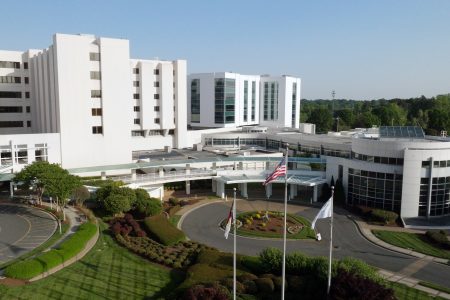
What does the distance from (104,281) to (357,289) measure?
1996cm

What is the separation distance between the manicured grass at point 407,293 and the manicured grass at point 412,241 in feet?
31.9

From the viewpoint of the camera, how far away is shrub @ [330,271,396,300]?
2508 centimetres

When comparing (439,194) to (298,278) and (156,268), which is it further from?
(156,268)

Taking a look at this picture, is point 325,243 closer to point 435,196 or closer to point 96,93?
point 435,196

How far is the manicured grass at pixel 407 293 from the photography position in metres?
30.4

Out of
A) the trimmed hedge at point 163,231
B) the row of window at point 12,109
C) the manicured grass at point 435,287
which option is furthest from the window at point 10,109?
the manicured grass at point 435,287

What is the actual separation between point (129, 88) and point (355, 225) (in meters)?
44.3

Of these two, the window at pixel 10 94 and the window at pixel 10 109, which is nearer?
the window at pixel 10 94

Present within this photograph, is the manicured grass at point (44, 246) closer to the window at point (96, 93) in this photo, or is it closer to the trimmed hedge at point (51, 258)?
the trimmed hedge at point (51, 258)

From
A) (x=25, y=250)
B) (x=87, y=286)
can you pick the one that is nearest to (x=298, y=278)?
(x=87, y=286)

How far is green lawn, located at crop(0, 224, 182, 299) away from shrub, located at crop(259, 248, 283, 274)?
753 centimetres

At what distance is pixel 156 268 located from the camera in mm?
34781

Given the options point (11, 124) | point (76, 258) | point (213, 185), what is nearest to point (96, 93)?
point (11, 124)

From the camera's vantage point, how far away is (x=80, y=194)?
4941 cm
